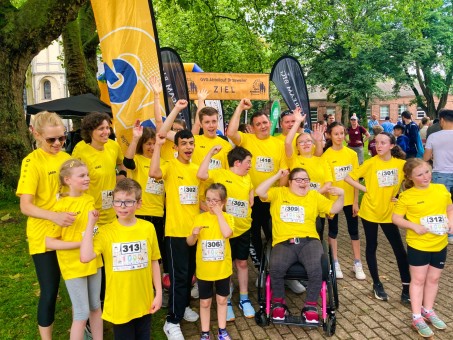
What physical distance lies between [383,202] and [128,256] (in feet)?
9.27

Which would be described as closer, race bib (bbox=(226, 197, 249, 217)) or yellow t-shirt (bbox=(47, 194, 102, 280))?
yellow t-shirt (bbox=(47, 194, 102, 280))

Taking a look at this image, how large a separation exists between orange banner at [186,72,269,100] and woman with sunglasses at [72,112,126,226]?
12.1ft

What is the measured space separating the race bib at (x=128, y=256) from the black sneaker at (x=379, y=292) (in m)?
2.75

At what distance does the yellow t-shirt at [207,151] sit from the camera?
13.1 ft

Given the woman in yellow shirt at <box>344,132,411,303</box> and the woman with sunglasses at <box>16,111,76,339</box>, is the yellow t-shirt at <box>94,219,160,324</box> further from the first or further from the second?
the woman in yellow shirt at <box>344,132,411,303</box>

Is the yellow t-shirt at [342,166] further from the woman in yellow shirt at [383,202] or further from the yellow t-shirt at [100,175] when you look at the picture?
the yellow t-shirt at [100,175]

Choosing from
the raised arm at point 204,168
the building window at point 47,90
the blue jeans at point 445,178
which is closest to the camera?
the raised arm at point 204,168

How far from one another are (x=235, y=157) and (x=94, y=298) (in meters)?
1.76

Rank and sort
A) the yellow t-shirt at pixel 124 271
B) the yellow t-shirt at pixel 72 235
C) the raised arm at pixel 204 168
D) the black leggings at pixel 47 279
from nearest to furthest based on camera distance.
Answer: the yellow t-shirt at pixel 124 271, the yellow t-shirt at pixel 72 235, the black leggings at pixel 47 279, the raised arm at pixel 204 168

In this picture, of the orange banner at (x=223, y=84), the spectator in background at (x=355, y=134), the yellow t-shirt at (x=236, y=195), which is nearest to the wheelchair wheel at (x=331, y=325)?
the yellow t-shirt at (x=236, y=195)

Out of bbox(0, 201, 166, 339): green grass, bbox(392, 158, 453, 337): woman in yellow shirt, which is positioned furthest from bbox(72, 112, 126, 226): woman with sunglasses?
bbox(392, 158, 453, 337): woman in yellow shirt

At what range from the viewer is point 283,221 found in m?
3.83

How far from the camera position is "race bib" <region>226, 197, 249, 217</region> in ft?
12.3

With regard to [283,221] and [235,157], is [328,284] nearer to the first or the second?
[283,221]
